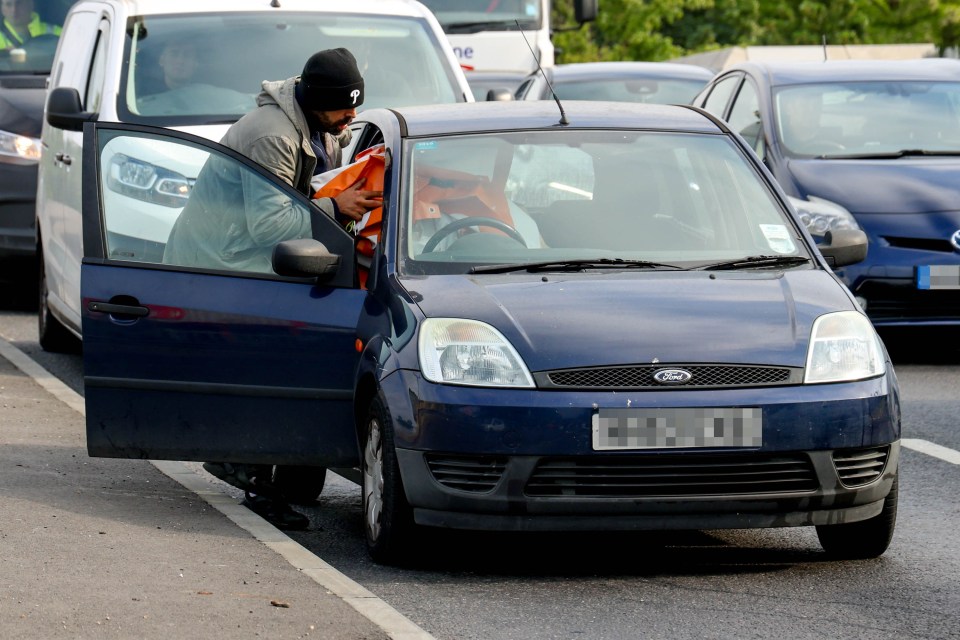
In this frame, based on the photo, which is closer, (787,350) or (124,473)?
(787,350)

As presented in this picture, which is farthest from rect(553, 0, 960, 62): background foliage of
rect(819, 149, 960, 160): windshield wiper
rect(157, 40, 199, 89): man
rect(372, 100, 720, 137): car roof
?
rect(372, 100, 720, 137): car roof

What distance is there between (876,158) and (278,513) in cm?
617

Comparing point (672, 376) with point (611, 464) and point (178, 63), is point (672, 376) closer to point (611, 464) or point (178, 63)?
point (611, 464)

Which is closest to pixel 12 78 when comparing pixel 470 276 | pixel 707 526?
pixel 470 276

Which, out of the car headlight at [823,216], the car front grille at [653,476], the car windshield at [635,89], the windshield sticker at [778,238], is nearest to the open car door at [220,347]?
the car front grille at [653,476]

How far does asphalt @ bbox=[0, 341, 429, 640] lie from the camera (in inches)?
216

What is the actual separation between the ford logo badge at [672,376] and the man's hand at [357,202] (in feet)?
5.05

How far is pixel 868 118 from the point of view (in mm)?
12773

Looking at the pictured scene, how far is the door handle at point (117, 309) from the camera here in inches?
280

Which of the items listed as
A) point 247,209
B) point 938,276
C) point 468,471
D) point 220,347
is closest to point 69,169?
point 247,209

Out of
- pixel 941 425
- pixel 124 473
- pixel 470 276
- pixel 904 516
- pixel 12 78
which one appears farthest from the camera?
pixel 12 78

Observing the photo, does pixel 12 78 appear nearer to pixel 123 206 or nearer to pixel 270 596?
pixel 123 206

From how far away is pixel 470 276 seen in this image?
6773 millimetres

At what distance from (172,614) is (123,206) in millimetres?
2488
